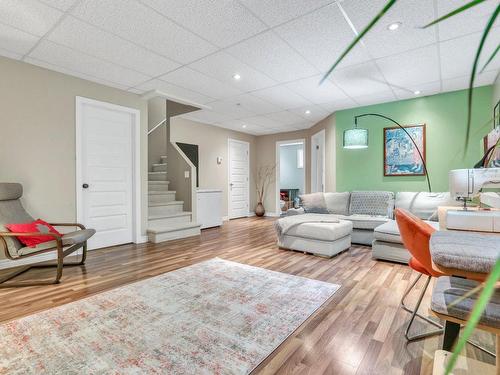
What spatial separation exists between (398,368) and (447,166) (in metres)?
4.01

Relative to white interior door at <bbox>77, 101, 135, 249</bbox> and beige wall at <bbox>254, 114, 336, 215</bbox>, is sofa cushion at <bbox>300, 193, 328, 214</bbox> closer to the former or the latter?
beige wall at <bbox>254, 114, 336, 215</bbox>

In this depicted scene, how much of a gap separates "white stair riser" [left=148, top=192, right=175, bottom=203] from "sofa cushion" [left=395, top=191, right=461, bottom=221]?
13.8 ft

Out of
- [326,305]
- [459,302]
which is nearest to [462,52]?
[326,305]

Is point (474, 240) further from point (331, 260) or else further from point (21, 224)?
point (21, 224)

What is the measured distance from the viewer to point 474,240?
1114 mm

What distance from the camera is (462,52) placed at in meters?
3.08

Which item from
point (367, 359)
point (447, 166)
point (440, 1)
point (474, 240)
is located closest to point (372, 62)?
point (440, 1)

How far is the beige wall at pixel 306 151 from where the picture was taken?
5773mm

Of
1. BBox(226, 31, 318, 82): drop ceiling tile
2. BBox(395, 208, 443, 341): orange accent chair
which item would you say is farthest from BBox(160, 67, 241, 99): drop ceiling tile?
BBox(395, 208, 443, 341): orange accent chair

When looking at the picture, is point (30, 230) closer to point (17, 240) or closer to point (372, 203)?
point (17, 240)

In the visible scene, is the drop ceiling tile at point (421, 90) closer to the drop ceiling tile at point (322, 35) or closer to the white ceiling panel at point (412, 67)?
the white ceiling panel at point (412, 67)

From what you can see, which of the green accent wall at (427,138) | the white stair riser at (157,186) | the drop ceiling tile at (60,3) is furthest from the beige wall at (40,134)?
the green accent wall at (427,138)

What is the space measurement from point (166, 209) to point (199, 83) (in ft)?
8.39

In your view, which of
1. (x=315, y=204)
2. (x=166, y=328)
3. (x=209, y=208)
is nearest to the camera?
(x=166, y=328)
